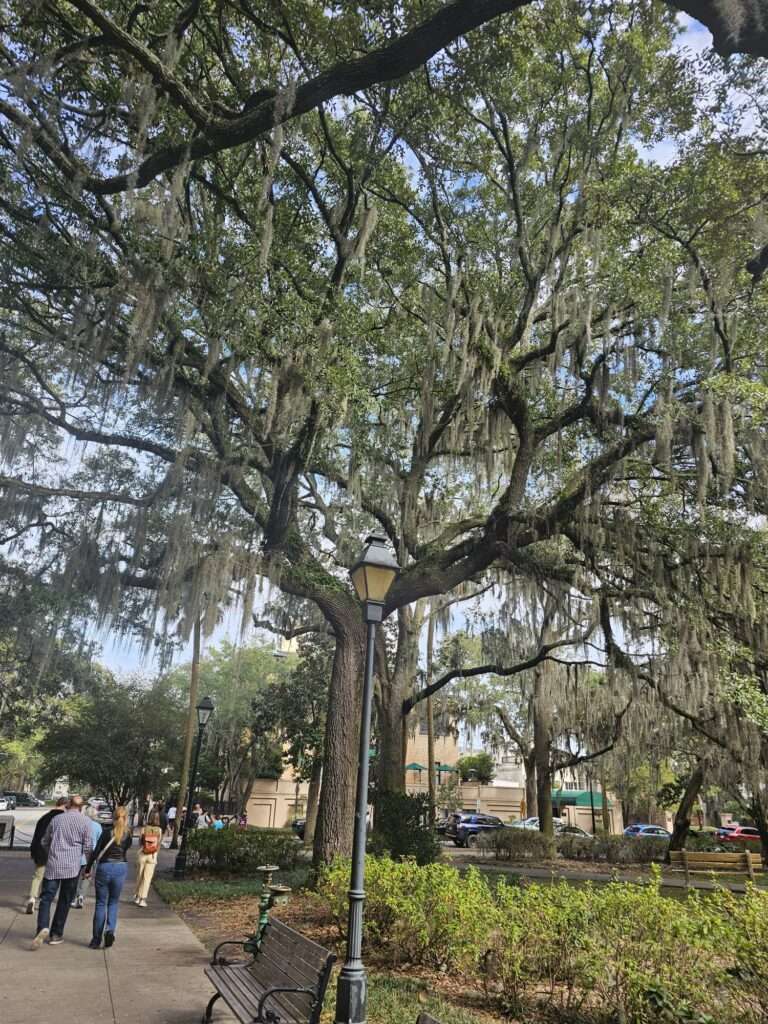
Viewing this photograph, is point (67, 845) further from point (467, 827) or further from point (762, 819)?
point (467, 827)

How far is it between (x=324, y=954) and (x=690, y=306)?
1059 cm

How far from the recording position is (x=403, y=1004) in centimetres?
532

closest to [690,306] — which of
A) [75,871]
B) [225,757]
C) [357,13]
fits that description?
[357,13]

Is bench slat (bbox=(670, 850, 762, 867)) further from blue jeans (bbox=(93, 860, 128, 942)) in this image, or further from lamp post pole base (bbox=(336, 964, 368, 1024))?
lamp post pole base (bbox=(336, 964, 368, 1024))

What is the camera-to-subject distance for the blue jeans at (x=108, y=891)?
702 cm

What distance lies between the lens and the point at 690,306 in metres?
11.1

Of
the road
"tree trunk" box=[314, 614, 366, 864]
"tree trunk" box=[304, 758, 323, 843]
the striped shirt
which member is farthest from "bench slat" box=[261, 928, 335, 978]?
"tree trunk" box=[304, 758, 323, 843]

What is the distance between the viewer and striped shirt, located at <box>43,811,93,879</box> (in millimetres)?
7082

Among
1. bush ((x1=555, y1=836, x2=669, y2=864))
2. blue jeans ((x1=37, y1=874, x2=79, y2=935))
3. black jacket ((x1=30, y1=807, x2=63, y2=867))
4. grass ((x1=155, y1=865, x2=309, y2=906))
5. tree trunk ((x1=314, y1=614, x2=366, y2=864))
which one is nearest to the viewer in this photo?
blue jeans ((x1=37, y1=874, x2=79, y2=935))

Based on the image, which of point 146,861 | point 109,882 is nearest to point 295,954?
point 109,882

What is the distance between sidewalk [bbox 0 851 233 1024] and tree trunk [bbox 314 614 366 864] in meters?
2.30

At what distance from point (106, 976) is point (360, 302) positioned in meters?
9.65

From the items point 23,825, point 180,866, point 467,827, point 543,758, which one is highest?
point 543,758

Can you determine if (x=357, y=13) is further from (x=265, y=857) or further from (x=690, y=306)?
(x=265, y=857)
